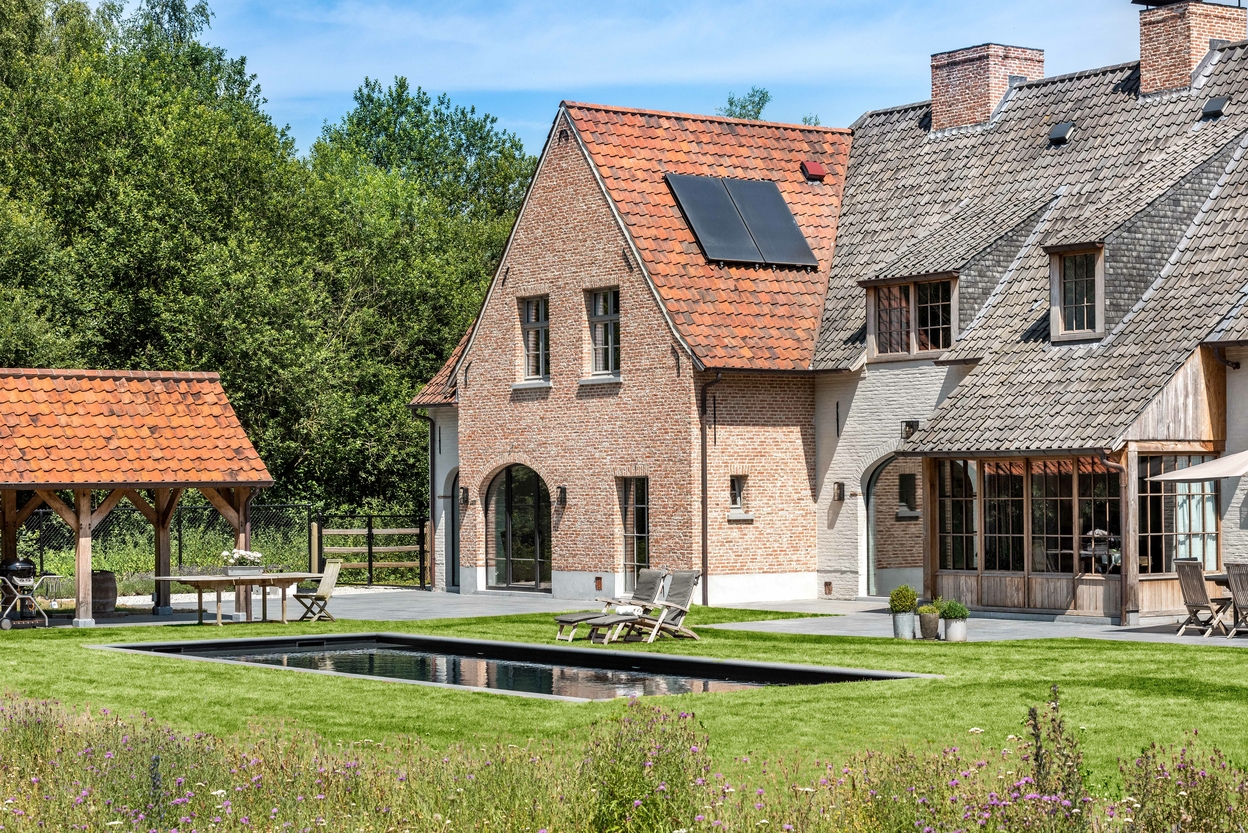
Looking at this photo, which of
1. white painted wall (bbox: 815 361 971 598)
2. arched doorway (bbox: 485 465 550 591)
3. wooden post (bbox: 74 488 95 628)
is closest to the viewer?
wooden post (bbox: 74 488 95 628)

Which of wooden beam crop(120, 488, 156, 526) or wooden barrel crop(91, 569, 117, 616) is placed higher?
wooden beam crop(120, 488, 156, 526)

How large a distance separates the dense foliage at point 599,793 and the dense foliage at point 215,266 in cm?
2775

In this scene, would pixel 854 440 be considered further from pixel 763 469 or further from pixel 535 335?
pixel 535 335

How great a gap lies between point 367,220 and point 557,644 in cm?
2844

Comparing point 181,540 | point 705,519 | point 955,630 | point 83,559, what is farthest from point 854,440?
point 181,540

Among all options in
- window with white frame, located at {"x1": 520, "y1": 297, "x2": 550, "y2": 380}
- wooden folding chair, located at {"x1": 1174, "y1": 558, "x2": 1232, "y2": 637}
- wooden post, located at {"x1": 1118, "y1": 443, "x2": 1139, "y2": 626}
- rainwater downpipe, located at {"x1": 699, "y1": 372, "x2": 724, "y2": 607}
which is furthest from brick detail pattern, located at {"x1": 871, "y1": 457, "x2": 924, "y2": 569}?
wooden folding chair, located at {"x1": 1174, "y1": 558, "x2": 1232, "y2": 637}

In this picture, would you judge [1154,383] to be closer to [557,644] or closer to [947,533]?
[947,533]

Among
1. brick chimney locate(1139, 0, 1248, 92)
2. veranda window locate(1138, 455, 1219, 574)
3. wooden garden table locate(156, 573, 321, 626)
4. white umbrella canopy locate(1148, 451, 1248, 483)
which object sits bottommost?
wooden garden table locate(156, 573, 321, 626)

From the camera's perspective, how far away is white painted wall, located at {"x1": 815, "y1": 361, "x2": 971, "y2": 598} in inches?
1102

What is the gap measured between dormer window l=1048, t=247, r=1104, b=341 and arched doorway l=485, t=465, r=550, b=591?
397 inches

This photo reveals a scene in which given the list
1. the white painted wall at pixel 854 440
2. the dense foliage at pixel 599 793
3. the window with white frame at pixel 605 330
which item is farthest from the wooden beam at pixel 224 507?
the dense foliage at pixel 599 793

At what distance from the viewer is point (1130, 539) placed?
22938 millimetres

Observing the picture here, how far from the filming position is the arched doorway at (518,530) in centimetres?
3178

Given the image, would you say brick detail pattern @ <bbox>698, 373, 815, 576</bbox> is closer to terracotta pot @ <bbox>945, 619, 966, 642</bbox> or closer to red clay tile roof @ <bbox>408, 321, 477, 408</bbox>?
red clay tile roof @ <bbox>408, 321, 477, 408</bbox>
